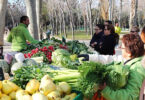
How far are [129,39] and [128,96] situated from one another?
2.47 feet

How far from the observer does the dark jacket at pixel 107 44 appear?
5.82 m

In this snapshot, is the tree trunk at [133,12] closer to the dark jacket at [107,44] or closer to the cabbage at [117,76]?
the dark jacket at [107,44]

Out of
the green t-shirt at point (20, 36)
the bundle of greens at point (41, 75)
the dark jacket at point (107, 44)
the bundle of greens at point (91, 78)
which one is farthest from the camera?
the green t-shirt at point (20, 36)

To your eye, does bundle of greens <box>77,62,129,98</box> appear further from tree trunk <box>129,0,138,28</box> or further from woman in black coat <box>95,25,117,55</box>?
tree trunk <box>129,0,138,28</box>

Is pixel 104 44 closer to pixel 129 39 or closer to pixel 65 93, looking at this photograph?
pixel 129 39

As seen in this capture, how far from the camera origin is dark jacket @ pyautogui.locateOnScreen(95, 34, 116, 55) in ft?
19.1

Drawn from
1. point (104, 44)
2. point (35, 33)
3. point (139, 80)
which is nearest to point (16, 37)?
point (104, 44)

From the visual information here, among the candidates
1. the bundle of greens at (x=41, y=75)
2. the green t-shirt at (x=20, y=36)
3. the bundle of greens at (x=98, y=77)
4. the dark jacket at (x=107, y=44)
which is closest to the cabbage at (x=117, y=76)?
the bundle of greens at (x=98, y=77)

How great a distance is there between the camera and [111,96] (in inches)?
96.6

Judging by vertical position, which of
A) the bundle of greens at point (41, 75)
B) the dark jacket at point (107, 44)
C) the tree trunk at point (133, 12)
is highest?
the tree trunk at point (133, 12)

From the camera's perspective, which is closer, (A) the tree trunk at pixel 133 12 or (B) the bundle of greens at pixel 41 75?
(B) the bundle of greens at pixel 41 75

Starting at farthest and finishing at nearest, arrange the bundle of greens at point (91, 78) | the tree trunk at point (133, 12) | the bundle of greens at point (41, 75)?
the tree trunk at point (133, 12), the bundle of greens at point (41, 75), the bundle of greens at point (91, 78)

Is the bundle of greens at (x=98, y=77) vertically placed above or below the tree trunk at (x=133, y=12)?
below

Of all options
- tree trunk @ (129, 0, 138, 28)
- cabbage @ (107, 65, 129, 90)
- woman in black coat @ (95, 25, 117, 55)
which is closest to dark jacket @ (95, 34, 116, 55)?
woman in black coat @ (95, 25, 117, 55)
